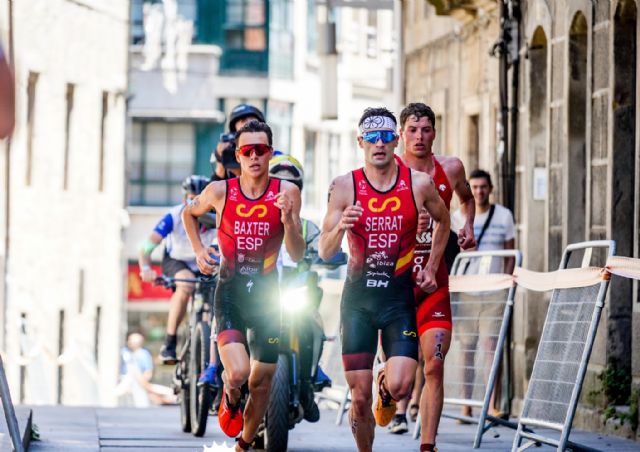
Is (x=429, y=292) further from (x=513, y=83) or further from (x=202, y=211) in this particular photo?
(x=513, y=83)

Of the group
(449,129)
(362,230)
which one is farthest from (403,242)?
(449,129)

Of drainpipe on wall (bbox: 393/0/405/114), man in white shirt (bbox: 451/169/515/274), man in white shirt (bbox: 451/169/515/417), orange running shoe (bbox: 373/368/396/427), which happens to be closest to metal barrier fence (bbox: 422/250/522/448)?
man in white shirt (bbox: 451/169/515/417)

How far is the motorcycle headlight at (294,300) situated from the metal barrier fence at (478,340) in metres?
1.45

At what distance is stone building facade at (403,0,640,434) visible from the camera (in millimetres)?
14617

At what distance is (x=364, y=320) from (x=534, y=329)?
748cm

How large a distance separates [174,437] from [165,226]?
2.07 meters

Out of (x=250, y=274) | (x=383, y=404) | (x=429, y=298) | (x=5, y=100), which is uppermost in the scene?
(x=5, y=100)

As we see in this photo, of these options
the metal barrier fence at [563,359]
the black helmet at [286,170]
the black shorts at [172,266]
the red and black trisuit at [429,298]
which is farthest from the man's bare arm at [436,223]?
the black shorts at [172,266]

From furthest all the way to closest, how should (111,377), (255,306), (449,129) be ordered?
(111,377) → (449,129) → (255,306)

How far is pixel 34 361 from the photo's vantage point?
1225 inches

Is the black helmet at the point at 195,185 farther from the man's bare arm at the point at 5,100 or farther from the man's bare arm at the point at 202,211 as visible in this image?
the man's bare arm at the point at 5,100

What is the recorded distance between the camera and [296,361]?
40.9 feet

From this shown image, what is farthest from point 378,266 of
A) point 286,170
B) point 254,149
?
point 286,170

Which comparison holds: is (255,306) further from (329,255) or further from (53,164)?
(53,164)
